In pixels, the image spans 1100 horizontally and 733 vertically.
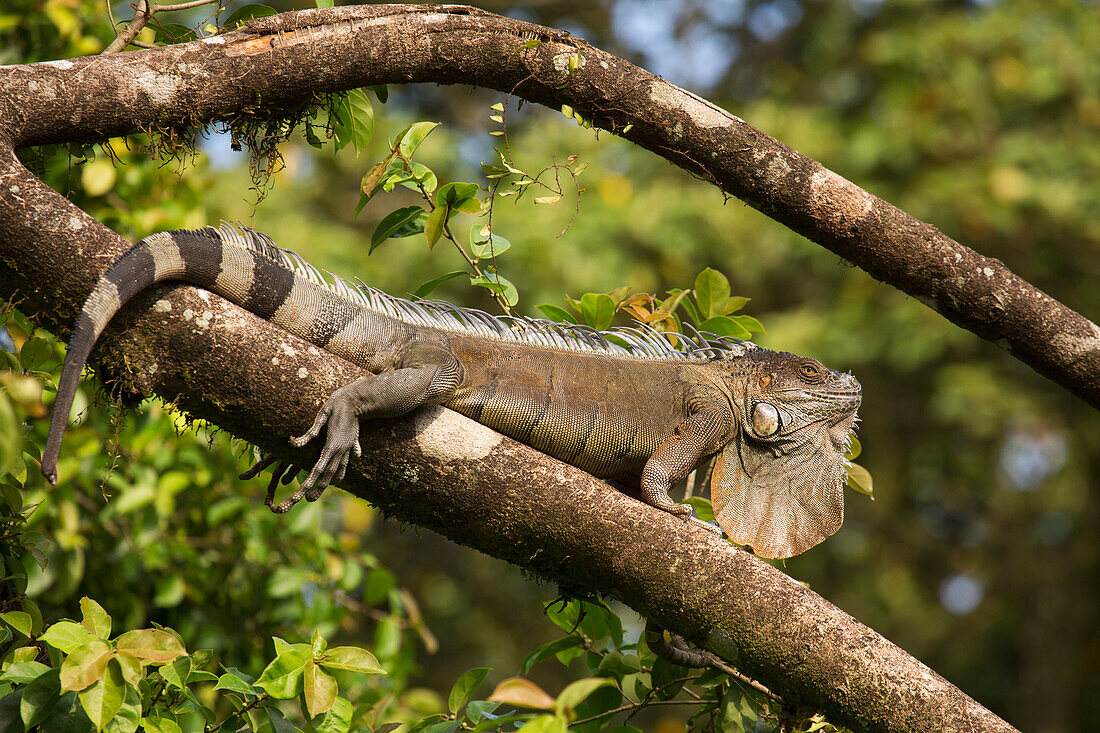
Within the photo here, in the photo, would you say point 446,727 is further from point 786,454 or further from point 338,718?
point 786,454

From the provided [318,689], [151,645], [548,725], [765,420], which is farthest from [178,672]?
[765,420]

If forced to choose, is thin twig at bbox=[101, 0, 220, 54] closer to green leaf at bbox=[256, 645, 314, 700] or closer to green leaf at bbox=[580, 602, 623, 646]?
green leaf at bbox=[256, 645, 314, 700]

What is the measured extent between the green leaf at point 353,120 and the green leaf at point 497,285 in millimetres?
634

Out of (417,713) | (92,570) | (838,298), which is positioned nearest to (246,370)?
(92,570)

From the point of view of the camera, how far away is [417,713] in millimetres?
4844

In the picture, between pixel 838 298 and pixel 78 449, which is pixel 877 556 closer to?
pixel 838 298

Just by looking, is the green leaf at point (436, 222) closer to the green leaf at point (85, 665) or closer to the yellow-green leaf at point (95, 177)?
the yellow-green leaf at point (95, 177)

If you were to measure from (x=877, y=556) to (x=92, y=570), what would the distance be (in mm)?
8689

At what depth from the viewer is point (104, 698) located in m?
2.08

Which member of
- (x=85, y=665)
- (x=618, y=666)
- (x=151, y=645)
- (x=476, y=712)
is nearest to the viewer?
(x=85, y=665)

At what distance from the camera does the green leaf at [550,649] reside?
3086 mm

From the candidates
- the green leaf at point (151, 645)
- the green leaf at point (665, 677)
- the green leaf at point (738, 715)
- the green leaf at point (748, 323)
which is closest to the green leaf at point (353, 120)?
the green leaf at point (748, 323)

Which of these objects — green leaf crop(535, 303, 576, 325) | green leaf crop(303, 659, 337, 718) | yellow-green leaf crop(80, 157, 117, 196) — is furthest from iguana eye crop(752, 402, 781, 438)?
yellow-green leaf crop(80, 157, 117, 196)

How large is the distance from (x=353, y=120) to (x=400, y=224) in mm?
407
